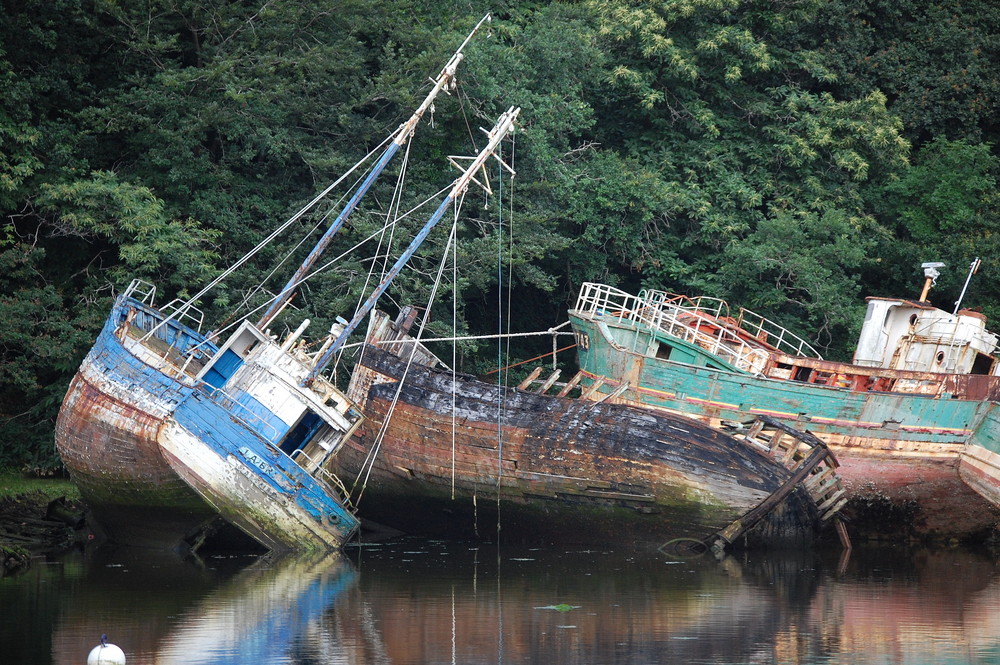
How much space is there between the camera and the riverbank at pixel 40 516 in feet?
78.5

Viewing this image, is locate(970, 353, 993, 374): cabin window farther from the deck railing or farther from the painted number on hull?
the painted number on hull

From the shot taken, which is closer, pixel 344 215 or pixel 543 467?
pixel 543 467

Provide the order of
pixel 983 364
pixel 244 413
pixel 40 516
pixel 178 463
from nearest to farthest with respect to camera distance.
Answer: pixel 178 463 → pixel 244 413 → pixel 40 516 → pixel 983 364

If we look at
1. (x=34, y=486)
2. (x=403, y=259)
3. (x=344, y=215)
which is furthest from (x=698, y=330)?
(x=34, y=486)

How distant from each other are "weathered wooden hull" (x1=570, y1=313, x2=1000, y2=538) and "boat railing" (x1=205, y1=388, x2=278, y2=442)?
27.2 feet

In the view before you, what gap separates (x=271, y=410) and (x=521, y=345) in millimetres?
12578

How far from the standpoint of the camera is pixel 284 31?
31.0m

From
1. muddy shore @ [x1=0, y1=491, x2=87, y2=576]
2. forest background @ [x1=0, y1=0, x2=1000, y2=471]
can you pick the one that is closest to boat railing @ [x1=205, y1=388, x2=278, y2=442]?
Result: muddy shore @ [x1=0, y1=491, x2=87, y2=576]

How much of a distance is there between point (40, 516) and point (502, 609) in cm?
1129

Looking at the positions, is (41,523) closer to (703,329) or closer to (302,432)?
(302,432)

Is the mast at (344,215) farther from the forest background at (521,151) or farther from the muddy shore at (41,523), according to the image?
the muddy shore at (41,523)

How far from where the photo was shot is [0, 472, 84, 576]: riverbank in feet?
78.5

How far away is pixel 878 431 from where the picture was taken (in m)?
26.4

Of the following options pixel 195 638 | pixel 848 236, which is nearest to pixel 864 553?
pixel 848 236
